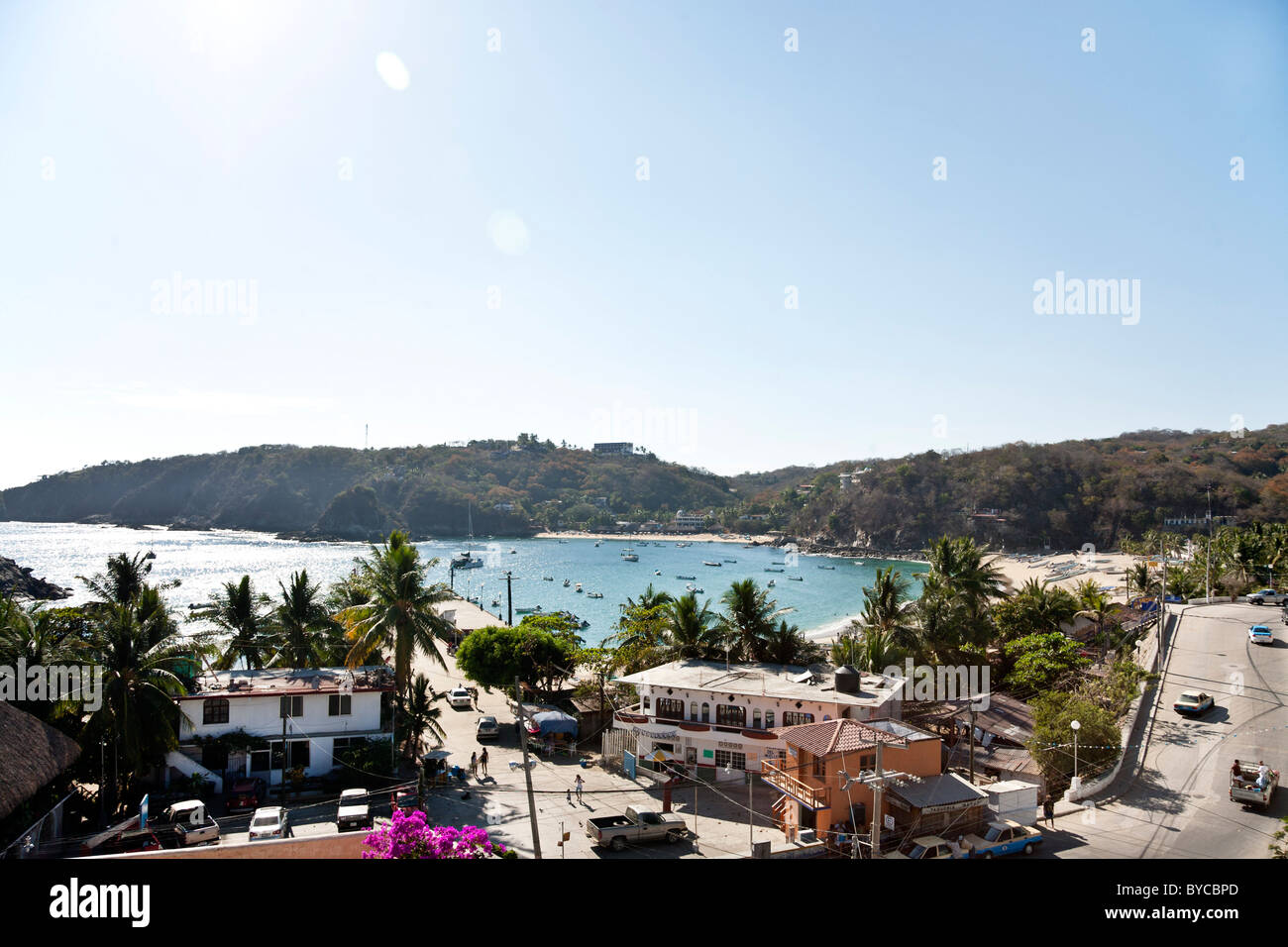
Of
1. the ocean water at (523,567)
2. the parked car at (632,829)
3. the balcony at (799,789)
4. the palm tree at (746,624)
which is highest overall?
the palm tree at (746,624)

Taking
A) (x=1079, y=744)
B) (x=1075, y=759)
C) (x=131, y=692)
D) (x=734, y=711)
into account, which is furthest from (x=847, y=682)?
(x=131, y=692)

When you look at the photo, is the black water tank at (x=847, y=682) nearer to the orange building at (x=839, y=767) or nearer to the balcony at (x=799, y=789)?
the orange building at (x=839, y=767)

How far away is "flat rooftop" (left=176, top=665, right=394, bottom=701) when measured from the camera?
79.8 ft

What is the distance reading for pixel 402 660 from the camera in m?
26.6

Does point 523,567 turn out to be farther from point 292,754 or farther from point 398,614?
point 292,754

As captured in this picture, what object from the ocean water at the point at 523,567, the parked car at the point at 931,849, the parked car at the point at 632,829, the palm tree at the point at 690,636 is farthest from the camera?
the ocean water at the point at 523,567

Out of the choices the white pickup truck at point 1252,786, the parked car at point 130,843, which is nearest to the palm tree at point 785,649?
the white pickup truck at point 1252,786

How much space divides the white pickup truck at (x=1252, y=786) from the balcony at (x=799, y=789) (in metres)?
11.4

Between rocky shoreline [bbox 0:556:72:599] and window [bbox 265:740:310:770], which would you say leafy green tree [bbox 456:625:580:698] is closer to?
window [bbox 265:740:310:770]

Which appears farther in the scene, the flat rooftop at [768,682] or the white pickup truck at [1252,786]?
the flat rooftop at [768,682]

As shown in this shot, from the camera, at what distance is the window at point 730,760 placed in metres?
25.0

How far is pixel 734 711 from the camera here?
25.4m
